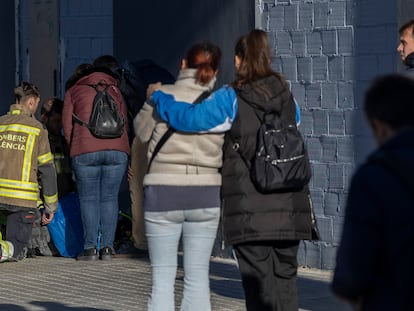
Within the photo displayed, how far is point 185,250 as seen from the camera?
6766 millimetres

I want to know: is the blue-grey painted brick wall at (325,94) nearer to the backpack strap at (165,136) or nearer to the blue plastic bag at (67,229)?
the blue plastic bag at (67,229)

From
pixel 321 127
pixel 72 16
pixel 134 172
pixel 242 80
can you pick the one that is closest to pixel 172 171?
pixel 242 80

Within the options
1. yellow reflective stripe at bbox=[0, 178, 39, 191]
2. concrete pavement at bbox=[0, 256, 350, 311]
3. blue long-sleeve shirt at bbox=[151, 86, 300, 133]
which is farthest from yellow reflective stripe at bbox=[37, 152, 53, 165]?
blue long-sleeve shirt at bbox=[151, 86, 300, 133]

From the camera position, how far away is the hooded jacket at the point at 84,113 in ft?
36.3

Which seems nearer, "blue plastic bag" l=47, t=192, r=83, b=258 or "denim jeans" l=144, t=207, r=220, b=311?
"denim jeans" l=144, t=207, r=220, b=311

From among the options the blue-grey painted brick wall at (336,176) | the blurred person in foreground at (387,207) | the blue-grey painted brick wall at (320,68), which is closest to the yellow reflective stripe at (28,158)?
the blue-grey painted brick wall at (320,68)

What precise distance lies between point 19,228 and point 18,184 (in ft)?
1.43

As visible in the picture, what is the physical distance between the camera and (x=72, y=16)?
13625mm

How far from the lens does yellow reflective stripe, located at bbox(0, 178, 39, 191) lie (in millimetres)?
11055

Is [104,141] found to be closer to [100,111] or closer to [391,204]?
[100,111]

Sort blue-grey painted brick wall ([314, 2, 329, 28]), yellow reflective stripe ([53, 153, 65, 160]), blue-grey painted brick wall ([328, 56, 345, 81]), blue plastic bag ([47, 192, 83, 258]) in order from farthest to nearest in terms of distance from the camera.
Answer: yellow reflective stripe ([53, 153, 65, 160]), blue plastic bag ([47, 192, 83, 258]), blue-grey painted brick wall ([314, 2, 329, 28]), blue-grey painted brick wall ([328, 56, 345, 81])

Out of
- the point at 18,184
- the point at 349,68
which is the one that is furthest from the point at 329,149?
the point at 18,184

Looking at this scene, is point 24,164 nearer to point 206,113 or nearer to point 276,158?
point 206,113

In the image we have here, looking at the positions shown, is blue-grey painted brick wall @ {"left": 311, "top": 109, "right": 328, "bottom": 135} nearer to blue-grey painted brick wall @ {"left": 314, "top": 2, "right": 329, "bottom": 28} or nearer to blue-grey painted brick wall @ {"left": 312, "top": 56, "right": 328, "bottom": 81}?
blue-grey painted brick wall @ {"left": 312, "top": 56, "right": 328, "bottom": 81}
